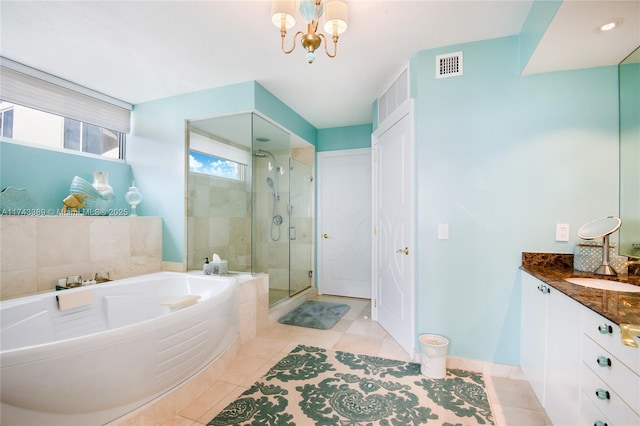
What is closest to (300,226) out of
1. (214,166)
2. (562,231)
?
(214,166)

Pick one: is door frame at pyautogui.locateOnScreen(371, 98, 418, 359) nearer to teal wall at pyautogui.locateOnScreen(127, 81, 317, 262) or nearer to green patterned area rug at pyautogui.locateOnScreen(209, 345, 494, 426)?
green patterned area rug at pyautogui.locateOnScreen(209, 345, 494, 426)

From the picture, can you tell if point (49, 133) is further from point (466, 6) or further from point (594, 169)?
point (594, 169)

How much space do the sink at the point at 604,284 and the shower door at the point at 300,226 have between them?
294cm

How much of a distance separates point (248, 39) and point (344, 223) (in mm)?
2737

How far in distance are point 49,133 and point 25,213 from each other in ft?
2.85

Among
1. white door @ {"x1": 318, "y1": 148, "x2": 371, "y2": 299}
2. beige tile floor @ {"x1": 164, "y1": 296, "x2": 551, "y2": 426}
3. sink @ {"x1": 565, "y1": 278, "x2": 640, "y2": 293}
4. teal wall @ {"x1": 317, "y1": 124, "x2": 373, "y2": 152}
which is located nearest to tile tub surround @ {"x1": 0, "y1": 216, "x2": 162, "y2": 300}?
beige tile floor @ {"x1": 164, "y1": 296, "x2": 551, "y2": 426}

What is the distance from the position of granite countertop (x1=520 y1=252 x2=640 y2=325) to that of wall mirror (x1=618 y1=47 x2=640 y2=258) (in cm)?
28

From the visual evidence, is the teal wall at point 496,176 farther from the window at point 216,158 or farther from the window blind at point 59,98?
the window blind at point 59,98

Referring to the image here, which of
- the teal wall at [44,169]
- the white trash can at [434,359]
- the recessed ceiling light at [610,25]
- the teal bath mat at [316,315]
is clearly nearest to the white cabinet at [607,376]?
the white trash can at [434,359]

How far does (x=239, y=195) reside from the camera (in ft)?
10.7

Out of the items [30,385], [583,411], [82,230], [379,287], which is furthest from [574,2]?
[82,230]

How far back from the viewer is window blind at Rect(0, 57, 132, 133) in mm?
2352

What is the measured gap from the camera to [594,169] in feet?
6.44

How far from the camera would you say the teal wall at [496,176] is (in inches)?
77.9
